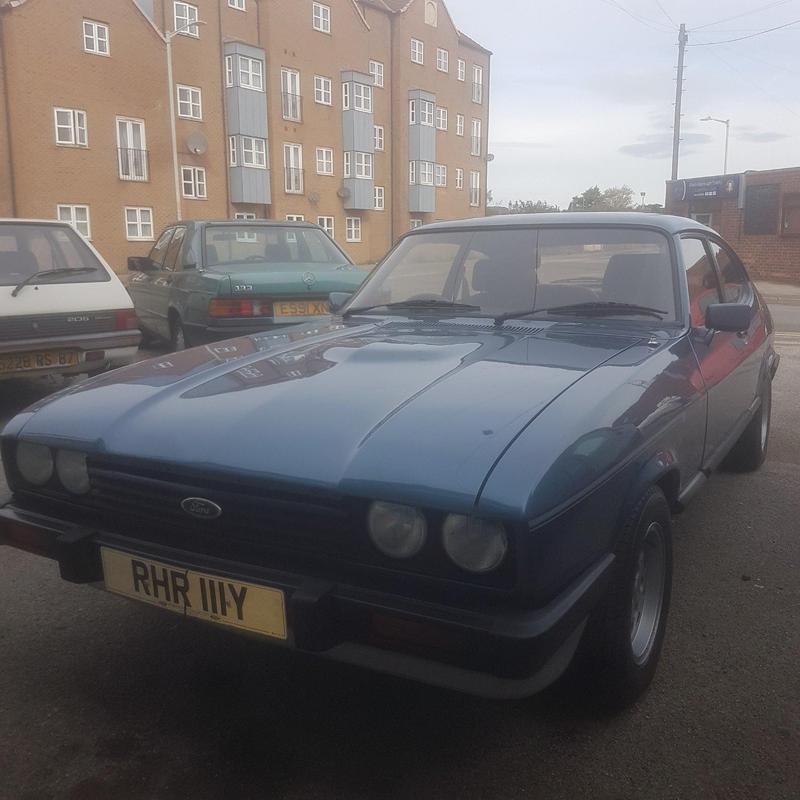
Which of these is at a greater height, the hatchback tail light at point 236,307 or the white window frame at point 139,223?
the white window frame at point 139,223

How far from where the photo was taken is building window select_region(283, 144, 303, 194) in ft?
118

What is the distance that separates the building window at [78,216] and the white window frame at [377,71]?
58.6 ft

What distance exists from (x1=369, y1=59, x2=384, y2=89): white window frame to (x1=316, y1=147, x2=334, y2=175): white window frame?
16.6 feet

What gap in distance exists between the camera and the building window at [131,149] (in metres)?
29.3

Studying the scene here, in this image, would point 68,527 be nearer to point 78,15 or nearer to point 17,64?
point 17,64

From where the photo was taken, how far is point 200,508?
2180 mm

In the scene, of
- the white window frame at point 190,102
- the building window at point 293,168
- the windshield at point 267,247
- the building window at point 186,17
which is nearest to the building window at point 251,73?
the white window frame at point 190,102

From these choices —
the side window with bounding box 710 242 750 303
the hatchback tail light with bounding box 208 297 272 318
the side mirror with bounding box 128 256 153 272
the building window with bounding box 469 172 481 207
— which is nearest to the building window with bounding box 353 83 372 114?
the building window with bounding box 469 172 481 207

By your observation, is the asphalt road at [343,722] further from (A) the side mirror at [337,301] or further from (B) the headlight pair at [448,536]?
(A) the side mirror at [337,301]

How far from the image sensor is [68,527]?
2.46 meters

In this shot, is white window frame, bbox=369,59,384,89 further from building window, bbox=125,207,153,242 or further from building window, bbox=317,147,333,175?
building window, bbox=125,207,153,242

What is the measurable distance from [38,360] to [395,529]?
192 inches

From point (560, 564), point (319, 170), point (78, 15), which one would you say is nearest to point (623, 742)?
point (560, 564)

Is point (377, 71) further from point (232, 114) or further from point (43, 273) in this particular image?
point (43, 273)
